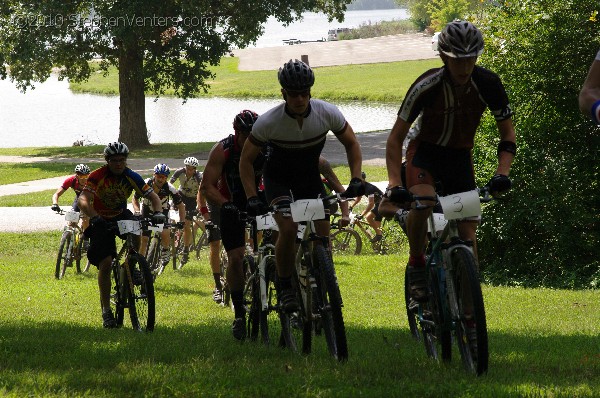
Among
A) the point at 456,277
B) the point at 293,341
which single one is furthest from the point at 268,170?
the point at 456,277

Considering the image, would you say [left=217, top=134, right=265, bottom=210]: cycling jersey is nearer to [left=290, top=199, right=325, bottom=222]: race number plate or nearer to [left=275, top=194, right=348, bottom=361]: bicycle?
[left=275, top=194, right=348, bottom=361]: bicycle

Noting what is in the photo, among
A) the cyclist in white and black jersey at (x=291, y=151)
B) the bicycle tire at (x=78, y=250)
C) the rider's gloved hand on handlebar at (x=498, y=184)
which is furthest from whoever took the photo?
the bicycle tire at (x=78, y=250)

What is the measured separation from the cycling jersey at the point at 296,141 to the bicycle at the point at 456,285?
1.06 meters

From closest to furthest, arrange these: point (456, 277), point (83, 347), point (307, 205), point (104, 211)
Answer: point (456, 277)
point (307, 205)
point (83, 347)
point (104, 211)

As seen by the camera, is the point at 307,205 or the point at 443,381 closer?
the point at 443,381

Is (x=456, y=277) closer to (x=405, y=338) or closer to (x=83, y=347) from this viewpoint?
(x=405, y=338)

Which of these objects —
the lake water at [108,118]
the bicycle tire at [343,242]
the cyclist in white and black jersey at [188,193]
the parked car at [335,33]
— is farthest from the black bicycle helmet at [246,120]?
the parked car at [335,33]

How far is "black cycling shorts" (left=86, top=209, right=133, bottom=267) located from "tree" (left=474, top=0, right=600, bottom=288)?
22.4 ft

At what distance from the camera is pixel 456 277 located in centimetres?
666

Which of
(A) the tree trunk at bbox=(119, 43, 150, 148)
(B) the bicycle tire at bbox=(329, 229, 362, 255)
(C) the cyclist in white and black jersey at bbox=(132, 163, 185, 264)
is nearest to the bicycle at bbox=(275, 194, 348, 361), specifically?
(C) the cyclist in white and black jersey at bbox=(132, 163, 185, 264)

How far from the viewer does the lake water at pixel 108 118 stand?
53750 mm

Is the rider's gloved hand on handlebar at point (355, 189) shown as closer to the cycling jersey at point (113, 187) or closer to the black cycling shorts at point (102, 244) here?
the cycling jersey at point (113, 187)

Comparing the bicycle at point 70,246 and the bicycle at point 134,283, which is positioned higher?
the bicycle at point 134,283

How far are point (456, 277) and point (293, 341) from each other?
202 cm
